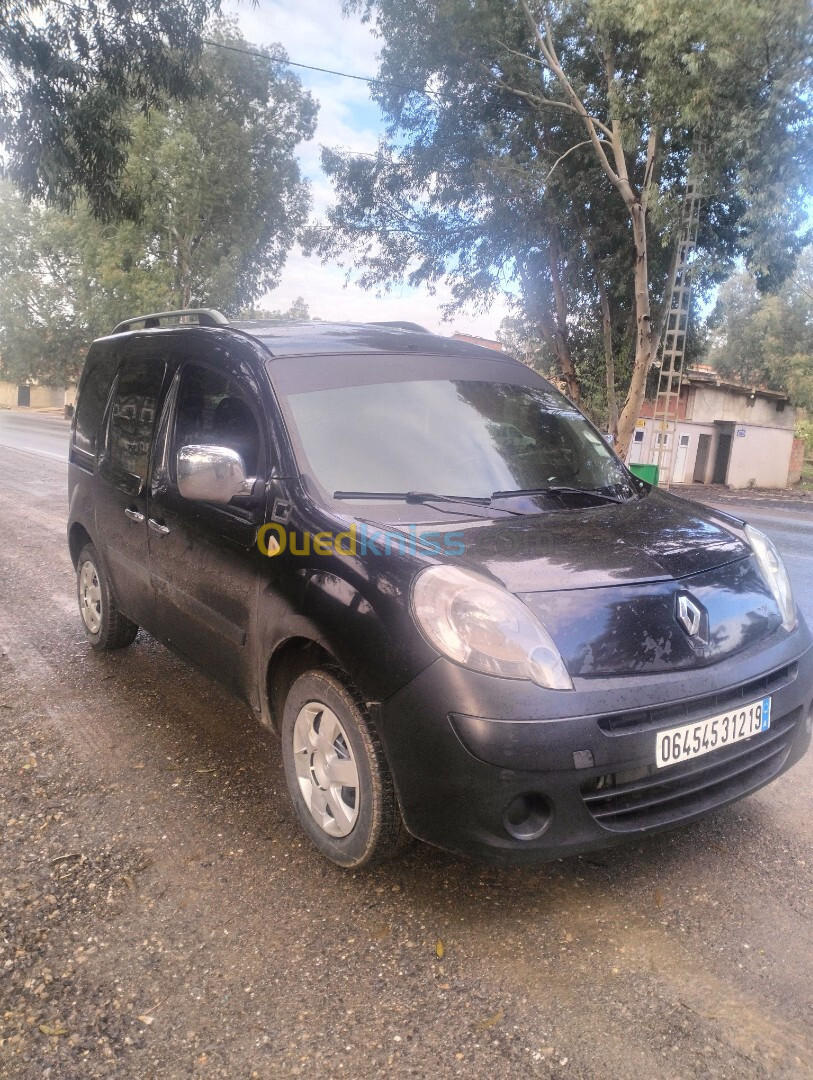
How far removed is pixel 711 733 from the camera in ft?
8.56

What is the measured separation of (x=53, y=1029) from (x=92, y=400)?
3.76 meters

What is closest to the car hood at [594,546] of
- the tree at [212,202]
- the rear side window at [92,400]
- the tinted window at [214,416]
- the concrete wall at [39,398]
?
the tinted window at [214,416]

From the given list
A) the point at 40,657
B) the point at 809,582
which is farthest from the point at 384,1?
the point at 40,657

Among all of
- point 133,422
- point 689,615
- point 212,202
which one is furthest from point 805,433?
point 689,615

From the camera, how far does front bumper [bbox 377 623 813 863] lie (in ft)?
7.76

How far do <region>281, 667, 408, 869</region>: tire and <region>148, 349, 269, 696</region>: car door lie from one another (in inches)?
15.5

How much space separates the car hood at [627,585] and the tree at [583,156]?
13.6 metres

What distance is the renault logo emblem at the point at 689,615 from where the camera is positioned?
8.62 feet

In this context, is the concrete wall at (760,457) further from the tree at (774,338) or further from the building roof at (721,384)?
the tree at (774,338)

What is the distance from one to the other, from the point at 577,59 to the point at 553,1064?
67.8ft

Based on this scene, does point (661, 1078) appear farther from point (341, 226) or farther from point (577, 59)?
point (341, 226)

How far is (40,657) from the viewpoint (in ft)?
16.5

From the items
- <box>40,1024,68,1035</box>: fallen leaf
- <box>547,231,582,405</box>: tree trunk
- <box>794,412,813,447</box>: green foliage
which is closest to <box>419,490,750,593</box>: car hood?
<box>40,1024,68,1035</box>: fallen leaf

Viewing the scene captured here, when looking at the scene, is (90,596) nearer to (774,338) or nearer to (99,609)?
(99,609)
